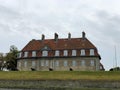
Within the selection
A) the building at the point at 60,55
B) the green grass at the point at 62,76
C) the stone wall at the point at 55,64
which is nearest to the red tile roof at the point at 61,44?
the building at the point at 60,55

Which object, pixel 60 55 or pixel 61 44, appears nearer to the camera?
pixel 60 55

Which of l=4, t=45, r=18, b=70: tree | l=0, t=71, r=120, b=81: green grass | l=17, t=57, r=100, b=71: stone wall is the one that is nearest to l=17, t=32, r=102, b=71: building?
l=17, t=57, r=100, b=71: stone wall

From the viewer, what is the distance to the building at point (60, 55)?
58.2 meters

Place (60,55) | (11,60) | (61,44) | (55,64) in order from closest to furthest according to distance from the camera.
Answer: (60,55), (55,64), (61,44), (11,60)

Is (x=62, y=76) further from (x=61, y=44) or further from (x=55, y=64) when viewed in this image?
(x=61, y=44)

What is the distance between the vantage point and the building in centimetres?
5816

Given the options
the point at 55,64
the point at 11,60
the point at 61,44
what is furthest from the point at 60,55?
the point at 11,60

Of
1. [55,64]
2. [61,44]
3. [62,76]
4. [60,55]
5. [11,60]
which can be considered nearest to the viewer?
[62,76]

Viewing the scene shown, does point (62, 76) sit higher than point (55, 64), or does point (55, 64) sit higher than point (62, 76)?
point (55, 64)

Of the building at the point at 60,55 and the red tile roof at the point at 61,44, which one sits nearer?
the building at the point at 60,55

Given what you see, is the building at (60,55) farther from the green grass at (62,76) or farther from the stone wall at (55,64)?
the green grass at (62,76)

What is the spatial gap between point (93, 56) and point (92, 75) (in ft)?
47.8

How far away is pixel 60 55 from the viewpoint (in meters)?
60.2

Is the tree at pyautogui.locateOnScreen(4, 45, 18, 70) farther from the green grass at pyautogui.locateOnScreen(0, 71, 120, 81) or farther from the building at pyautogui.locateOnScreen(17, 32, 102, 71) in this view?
the green grass at pyautogui.locateOnScreen(0, 71, 120, 81)
